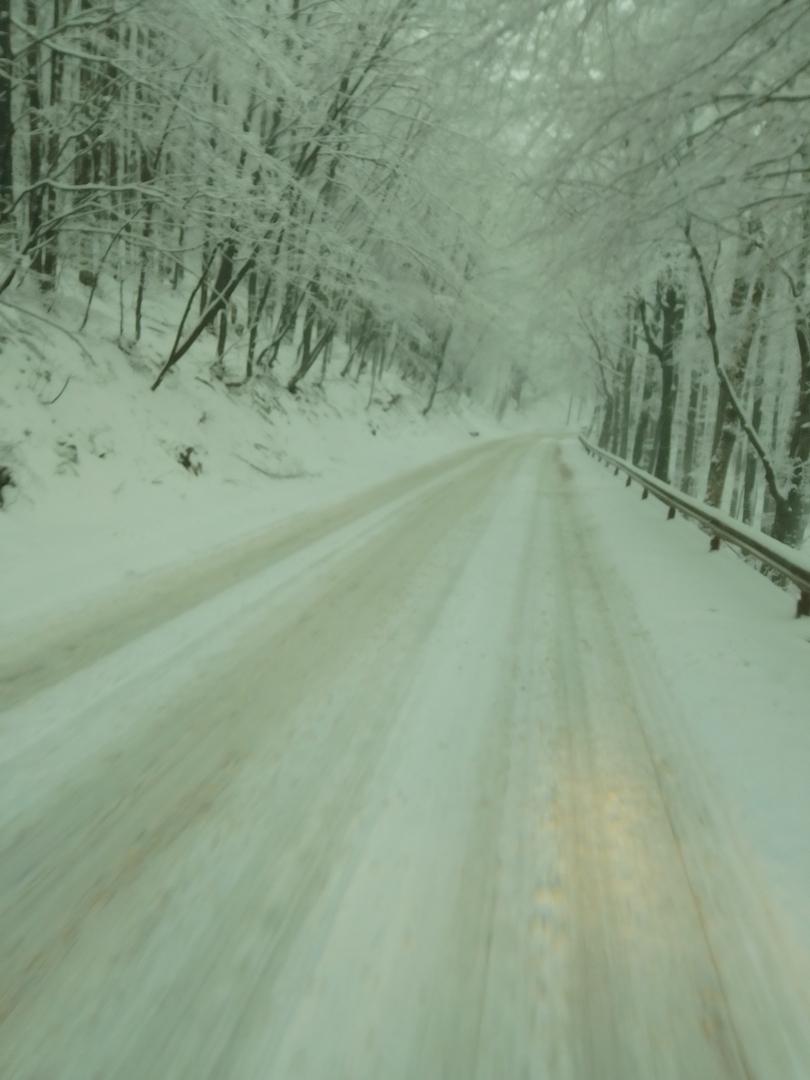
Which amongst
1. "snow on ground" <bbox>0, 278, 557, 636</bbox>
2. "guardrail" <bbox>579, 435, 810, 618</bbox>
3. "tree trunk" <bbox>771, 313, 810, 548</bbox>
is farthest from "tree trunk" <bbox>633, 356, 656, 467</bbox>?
"snow on ground" <bbox>0, 278, 557, 636</bbox>

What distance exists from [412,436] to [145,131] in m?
20.1

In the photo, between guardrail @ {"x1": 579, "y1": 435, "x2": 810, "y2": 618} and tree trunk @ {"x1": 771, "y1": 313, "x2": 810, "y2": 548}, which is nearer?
guardrail @ {"x1": 579, "y1": 435, "x2": 810, "y2": 618}

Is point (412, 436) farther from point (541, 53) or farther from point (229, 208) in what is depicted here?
point (541, 53)

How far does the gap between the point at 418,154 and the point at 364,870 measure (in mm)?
14537

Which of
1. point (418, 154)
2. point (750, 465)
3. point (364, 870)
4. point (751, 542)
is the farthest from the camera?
point (750, 465)

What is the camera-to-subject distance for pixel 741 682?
15.4 ft

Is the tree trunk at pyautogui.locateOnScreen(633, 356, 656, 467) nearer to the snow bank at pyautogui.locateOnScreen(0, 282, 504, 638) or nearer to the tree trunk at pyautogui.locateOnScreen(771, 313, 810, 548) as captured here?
the tree trunk at pyautogui.locateOnScreen(771, 313, 810, 548)

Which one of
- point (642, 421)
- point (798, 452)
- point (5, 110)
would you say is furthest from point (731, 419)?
point (5, 110)

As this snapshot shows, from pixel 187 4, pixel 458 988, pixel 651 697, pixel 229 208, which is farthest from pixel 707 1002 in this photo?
pixel 229 208

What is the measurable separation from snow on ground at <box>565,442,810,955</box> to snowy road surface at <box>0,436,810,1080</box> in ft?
0.57

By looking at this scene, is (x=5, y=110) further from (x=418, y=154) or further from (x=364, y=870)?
(x=364, y=870)

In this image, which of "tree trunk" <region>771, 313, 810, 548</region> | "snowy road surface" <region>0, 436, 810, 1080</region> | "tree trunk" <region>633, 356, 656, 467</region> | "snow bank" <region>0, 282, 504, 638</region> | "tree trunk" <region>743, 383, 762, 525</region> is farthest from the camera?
"tree trunk" <region>633, 356, 656, 467</region>

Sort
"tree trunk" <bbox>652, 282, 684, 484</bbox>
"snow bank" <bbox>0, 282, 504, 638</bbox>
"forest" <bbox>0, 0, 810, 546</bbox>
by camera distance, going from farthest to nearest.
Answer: "tree trunk" <bbox>652, 282, 684, 484</bbox>, "snow bank" <bbox>0, 282, 504, 638</bbox>, "forest" <bbox>0, 0, 810, 546</bbox>

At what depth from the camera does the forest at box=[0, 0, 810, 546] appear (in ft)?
16.8
